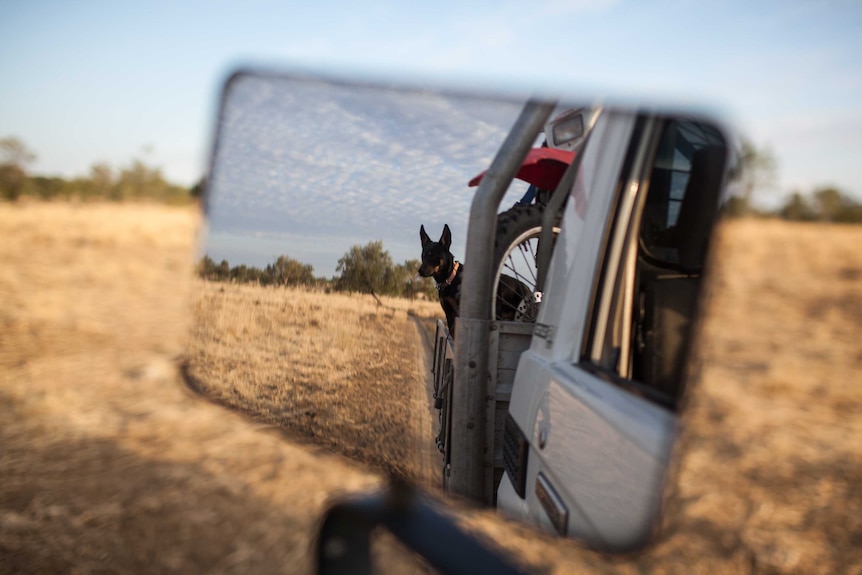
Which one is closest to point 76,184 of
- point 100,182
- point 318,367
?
point 100,182

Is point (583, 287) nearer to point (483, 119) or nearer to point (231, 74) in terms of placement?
point (483, 119)

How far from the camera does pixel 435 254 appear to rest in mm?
3516

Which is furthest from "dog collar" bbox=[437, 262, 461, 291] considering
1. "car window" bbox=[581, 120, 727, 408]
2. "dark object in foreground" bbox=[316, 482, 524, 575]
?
"dark object in foreground" bbox=[316, 482, 524, 575]

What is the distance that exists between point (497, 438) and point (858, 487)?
303 centimetres

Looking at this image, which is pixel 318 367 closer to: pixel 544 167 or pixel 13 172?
pixel 544 167

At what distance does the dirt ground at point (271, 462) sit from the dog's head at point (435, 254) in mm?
1179

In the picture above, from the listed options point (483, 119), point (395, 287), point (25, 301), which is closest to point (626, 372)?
point (483, 119)

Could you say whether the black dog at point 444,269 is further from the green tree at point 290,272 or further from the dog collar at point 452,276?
the green tree at point 290,272

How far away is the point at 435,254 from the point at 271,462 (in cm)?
191

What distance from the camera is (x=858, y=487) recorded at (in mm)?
4000

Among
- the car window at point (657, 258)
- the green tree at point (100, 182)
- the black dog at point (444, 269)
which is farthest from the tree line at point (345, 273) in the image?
the green tree at point (100, 182)

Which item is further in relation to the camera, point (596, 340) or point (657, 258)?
point (657, 258)

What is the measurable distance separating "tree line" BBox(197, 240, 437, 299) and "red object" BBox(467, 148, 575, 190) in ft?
2.47

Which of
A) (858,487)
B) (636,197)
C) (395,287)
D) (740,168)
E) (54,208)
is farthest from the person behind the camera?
(54,208)
